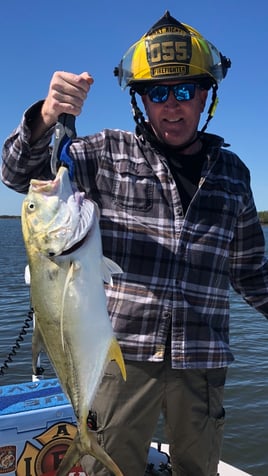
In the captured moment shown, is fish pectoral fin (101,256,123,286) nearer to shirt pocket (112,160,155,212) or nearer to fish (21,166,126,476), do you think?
fish (21,166,126,476)

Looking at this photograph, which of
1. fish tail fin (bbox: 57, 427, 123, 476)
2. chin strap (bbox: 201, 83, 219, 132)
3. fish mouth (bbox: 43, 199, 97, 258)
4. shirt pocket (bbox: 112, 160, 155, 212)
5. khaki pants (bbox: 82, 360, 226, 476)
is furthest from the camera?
chin strap (bbox: 201, 83, 219, 132)

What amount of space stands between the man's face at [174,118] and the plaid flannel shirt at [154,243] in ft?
0.45

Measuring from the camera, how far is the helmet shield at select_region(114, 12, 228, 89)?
10.1 ft

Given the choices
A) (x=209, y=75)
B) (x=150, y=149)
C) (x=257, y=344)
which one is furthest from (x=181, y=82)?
(x=257, y=344)

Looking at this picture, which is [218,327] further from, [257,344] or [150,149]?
[257,344]

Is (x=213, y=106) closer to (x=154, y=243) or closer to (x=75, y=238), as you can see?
(x=154, y=243)

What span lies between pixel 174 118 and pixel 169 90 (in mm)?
160

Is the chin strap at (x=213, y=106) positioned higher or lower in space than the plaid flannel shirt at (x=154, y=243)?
higher

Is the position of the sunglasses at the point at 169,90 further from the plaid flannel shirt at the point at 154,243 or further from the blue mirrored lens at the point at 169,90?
the plaid flannel shirt at the point at 154,243

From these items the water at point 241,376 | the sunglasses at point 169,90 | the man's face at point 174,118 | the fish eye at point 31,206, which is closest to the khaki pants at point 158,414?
the fish eye at point 31,206

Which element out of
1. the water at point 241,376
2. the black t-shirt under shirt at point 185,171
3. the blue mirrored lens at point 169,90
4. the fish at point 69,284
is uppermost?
the blue mirrored lens at point 169,90

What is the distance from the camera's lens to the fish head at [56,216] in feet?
7.43

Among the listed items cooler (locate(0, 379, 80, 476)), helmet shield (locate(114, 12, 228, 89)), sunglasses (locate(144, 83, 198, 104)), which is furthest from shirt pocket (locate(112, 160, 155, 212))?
cooler (locate(0, 379, 80, 476))

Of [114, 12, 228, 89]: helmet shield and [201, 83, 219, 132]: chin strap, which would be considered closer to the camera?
[114, 12, 228, 89]: helmet shield
